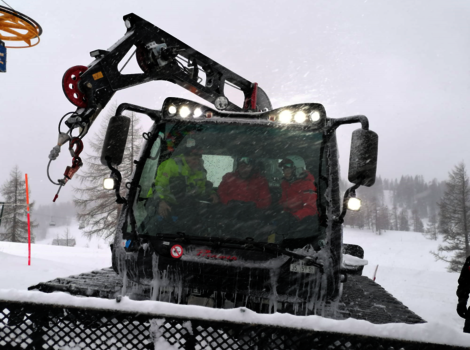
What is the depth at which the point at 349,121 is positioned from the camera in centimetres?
343

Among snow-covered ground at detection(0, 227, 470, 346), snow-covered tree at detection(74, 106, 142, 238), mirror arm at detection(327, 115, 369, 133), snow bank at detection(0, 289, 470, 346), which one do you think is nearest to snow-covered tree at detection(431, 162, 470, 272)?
snow-covered ground at detection(0, 227, 470, 346)

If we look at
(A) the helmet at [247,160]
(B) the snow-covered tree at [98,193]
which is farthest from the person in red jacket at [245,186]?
(B) the snow-covered tree at [98,193]

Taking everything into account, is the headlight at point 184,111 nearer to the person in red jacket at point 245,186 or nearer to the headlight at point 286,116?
the person in red jacket at point 245,186

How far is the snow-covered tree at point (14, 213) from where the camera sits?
35.5 metres

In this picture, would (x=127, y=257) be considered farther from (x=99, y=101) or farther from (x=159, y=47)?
(x=159, y=47)

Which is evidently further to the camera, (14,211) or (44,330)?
(14,211)

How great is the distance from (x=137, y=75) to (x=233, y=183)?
8.15 ft

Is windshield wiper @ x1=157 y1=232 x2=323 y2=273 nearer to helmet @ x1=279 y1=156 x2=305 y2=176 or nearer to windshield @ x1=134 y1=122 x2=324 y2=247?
windshield @ x1=134 y1=122 x2=324 y2=247

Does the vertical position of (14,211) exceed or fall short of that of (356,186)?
it falls short

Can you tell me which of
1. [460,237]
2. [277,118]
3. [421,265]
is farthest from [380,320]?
[460,237]

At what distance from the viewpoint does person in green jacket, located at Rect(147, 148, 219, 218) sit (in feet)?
11.6

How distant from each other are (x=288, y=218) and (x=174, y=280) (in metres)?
1.12

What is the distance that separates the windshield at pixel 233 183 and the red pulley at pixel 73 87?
1433 millimetres

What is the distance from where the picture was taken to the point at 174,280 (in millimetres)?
3154
